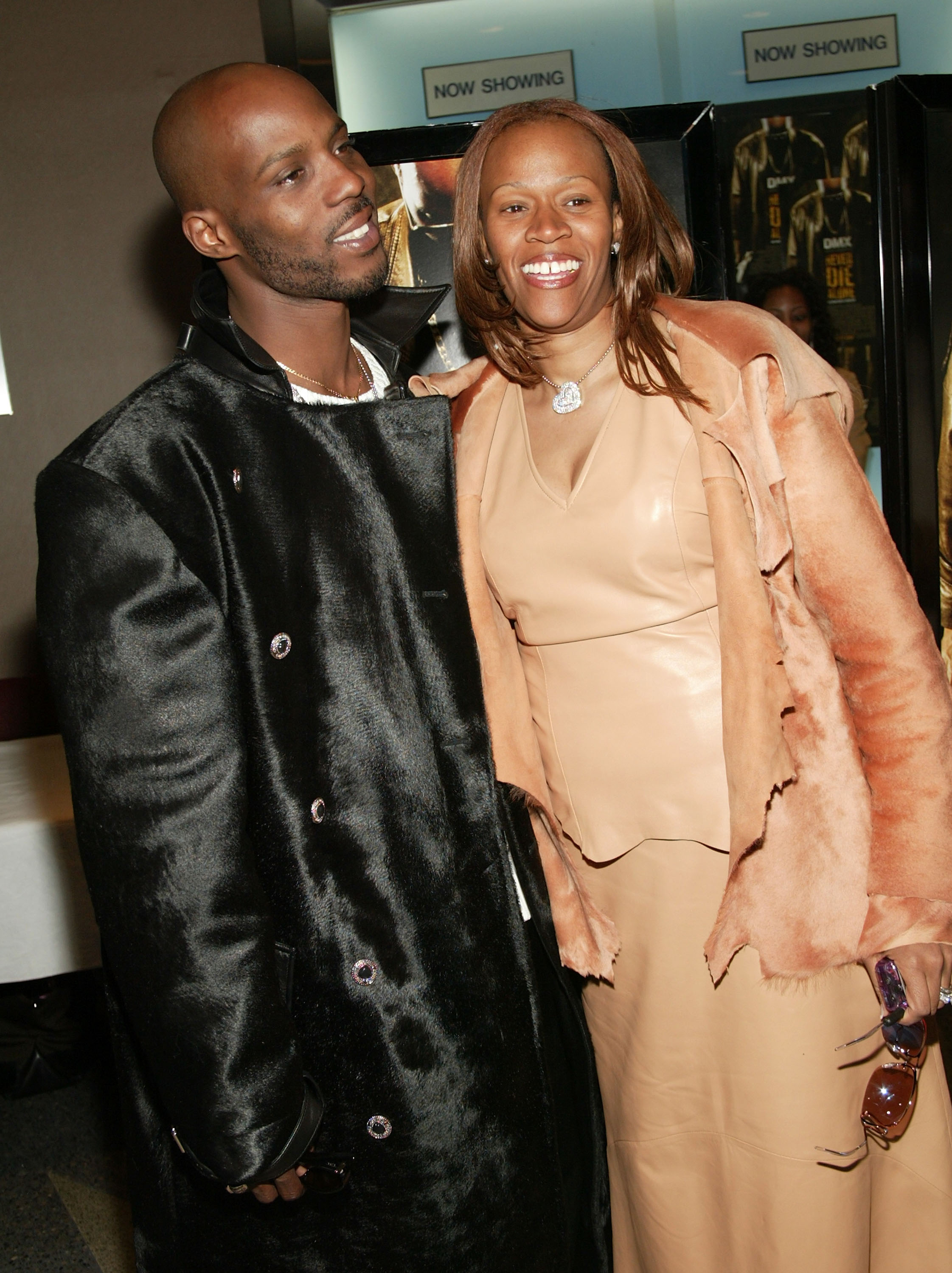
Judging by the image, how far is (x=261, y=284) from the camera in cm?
158

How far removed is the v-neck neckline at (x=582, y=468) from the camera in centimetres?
158

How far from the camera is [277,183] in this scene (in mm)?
1531

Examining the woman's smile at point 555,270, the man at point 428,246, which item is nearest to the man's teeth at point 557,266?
the woman's smile at point 555,270

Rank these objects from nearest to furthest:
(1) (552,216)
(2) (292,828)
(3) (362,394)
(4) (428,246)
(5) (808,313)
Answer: (2) (292,828), (1) (552,216), (3) (362,394), (4) (428,246), (5) (808,313)

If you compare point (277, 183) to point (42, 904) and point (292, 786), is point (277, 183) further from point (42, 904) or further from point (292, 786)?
point (42, 904)

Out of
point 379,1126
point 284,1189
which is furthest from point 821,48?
point 284,1189

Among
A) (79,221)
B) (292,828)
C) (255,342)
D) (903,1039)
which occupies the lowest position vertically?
(903,1039)

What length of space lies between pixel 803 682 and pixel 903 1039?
0.55 meters

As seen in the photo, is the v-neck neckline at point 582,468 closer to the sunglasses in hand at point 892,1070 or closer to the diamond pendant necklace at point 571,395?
the diamond pendant necklace at point 571,395

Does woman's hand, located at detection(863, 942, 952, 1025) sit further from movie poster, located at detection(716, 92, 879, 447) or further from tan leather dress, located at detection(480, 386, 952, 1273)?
movie poster, located at detection(716, 92, 879, 447)

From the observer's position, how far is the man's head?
1.53 m

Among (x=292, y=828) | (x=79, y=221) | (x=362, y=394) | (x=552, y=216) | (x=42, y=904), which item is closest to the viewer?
(x=292, y=828)

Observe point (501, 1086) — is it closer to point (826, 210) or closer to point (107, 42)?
point (826, 210)

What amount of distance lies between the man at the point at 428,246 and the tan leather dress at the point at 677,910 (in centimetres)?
75
